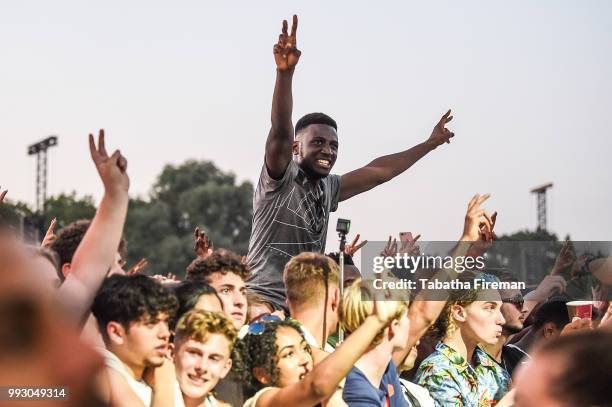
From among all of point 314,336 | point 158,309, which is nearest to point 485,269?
point 314,336

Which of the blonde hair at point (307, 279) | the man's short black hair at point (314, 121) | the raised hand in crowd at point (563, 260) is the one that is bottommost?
the blonde hair at point (307, 279)

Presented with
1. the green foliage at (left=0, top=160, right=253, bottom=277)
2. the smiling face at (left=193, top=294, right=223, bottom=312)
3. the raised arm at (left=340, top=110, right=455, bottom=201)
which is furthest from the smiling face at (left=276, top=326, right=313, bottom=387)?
the green foliage at (left=0, top=160, right=253, bottom=277)

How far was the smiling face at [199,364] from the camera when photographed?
3559mm

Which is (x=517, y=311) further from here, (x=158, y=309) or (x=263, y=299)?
(x=158, y=309)

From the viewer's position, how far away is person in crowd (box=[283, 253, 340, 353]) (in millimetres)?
4484

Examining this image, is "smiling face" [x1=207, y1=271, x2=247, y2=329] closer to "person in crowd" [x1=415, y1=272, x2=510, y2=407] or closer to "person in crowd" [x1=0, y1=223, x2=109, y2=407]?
"person in crowd" [x1=415, y1=272, x2=510, y2=407]

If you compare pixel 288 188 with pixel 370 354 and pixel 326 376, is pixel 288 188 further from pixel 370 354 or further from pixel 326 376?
pixel 326 376

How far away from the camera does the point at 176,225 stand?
62719mm

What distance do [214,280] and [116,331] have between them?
43.6 inches

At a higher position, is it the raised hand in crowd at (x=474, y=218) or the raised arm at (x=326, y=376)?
the raised hand in crowd at (x=474, y=218)

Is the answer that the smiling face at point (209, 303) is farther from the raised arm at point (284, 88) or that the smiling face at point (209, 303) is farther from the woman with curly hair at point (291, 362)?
the raised arm at point (284, 88)

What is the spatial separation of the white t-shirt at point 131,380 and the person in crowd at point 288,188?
6.79 feet

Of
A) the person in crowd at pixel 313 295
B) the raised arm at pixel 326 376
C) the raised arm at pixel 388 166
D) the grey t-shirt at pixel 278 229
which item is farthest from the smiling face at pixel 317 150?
the raised arm at pixel 326 376

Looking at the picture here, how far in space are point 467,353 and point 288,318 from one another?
1420 millimetres
